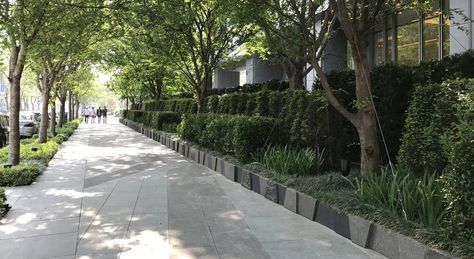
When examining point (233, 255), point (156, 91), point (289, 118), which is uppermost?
point (156, 91)

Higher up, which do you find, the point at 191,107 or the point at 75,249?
the point at 191,107

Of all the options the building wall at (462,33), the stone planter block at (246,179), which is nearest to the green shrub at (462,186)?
the stone planter block at (246,179)

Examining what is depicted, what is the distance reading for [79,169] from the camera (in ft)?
35.9

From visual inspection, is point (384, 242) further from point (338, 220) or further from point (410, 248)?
point (338, 220)

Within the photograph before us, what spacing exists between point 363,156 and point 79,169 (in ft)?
24.7

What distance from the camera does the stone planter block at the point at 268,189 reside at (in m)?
7.19

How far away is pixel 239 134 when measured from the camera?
371 inches

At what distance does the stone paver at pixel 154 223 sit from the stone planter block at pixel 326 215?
7 centimetres

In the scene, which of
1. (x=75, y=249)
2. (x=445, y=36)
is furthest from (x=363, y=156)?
(x=445, y=36)

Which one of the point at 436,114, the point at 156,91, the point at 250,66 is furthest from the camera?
the point at 156,91

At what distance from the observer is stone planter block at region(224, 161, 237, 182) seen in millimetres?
9242

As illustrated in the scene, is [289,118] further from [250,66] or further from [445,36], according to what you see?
[250,66]

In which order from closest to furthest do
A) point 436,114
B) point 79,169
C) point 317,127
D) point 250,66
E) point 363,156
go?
point 436,114
point 363,156
point 317,127
point 79,169
point 250,66

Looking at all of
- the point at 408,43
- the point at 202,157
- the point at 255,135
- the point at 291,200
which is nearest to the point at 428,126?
the point at 291,200
